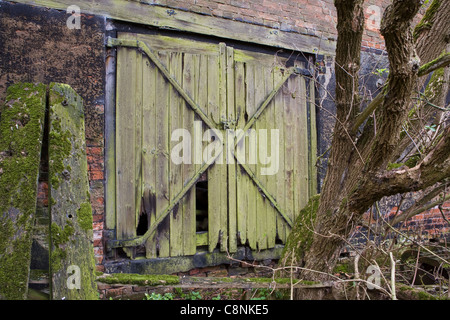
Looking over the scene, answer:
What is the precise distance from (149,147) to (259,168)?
134 centimetres

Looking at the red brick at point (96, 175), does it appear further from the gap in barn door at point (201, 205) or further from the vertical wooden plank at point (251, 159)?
the vertical wooden plank at point (251, 159)

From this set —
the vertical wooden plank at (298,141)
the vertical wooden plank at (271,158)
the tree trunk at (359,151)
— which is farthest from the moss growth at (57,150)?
the vertical wooden plank at (298,141)

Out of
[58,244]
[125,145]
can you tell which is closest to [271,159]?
[125,145]

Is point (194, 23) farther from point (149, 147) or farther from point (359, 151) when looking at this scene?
point (359, 151)

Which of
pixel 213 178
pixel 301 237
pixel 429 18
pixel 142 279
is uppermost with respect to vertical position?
pixel 429 18

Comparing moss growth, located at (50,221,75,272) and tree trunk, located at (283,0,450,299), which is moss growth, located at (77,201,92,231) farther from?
tree trunk, located at (283,0,450,299)

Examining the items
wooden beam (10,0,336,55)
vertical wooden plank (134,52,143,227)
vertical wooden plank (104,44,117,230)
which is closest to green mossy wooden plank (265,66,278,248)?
wooden beam (10,0,336,55)

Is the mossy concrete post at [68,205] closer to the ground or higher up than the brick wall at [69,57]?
closer to the ground

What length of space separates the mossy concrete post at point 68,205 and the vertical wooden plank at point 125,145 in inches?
62.1

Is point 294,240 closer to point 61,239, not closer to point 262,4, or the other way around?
point 61,239

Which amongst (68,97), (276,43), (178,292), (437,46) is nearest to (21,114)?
(68,97)

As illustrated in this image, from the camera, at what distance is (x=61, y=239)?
1.65 m

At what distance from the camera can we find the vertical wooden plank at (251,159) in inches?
161

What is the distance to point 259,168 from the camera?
4.18 metres
